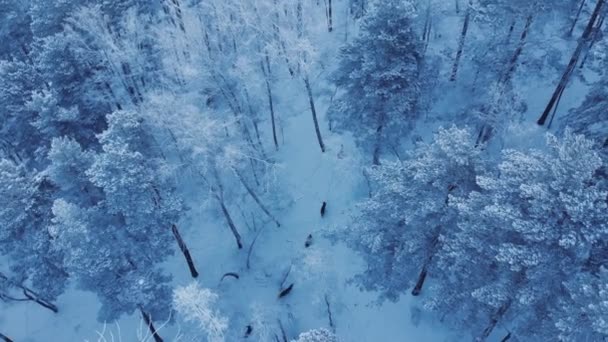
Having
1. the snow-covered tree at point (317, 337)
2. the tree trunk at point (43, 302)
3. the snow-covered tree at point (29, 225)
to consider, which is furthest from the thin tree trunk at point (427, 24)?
the tree trunk at point (43, 302)

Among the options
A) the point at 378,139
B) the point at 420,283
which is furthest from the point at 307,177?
the point at 420,283

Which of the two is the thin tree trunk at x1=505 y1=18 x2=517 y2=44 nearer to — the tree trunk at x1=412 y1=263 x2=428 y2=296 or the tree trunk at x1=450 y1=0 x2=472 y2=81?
the tree trunk at x1=450 y1=0 x2=472 y2=81

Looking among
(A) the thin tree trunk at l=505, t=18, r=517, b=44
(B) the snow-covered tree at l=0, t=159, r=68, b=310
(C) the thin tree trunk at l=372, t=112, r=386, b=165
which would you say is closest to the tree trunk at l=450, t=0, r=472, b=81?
(A) the thin tree trunk at l=505, t=18, r=517, b=44

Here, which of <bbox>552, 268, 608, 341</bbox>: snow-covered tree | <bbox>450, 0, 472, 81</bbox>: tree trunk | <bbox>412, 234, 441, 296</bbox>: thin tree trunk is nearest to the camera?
<bbox>552, 268, 608, 341</bbox>: snow-covered tree

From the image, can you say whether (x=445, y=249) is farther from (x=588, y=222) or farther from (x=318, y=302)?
(x=318, y=302)

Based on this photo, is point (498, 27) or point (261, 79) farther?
point (261, 79)

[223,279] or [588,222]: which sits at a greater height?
[588,222]

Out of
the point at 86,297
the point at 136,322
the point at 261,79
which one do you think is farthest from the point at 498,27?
the point at 86,297

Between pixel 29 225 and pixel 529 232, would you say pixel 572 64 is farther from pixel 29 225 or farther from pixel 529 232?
pixel 29 225
